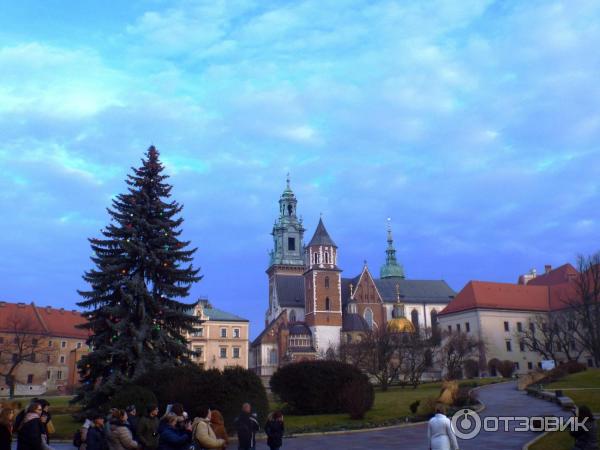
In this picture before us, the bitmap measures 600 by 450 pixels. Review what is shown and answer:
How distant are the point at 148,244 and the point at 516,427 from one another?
19.2m

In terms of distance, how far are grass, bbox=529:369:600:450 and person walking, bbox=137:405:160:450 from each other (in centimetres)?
1033

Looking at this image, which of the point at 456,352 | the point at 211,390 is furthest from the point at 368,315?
the point at 211,390

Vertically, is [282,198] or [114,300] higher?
[282,198]

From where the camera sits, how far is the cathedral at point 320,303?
86.7 metres

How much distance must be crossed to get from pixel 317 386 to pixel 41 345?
6628cm

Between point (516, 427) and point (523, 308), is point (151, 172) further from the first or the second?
point (523, 308)

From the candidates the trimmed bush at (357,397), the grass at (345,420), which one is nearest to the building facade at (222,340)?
the grass at (345,420)

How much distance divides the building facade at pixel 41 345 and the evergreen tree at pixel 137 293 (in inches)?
1967

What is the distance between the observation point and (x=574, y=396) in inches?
1160

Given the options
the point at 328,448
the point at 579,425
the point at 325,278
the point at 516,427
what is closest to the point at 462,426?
the point at 516,427

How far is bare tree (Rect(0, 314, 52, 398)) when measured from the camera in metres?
77.0

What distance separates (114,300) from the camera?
29.6m

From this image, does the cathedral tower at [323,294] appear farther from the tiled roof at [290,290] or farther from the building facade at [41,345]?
the building facade at [41,345]

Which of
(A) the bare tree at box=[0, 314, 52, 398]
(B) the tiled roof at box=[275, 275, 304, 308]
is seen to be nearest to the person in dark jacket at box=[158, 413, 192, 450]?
(A) the bare tree at box=[0, 314, 52, 398]
